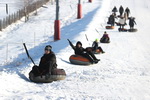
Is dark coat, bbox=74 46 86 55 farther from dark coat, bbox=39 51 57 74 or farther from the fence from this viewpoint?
the fence

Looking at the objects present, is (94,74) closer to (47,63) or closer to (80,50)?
(80,50)

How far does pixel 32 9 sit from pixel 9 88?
1536 inches

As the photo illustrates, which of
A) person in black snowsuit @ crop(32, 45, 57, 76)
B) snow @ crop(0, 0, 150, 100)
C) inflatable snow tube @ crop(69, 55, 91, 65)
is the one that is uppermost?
person in black snowsuit @ crop(32, 45, 57, 76)

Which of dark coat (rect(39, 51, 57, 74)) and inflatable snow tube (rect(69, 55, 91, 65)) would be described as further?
inflatable snow tube (rect(69, 55, 91, 65))

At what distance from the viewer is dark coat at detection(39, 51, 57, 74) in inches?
419

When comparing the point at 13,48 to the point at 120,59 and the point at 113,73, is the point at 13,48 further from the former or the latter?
the point at 113,73

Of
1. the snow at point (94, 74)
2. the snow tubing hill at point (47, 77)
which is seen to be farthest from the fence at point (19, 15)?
the snow tubing hill at point (47, 77)

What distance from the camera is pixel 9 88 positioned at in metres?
9.62

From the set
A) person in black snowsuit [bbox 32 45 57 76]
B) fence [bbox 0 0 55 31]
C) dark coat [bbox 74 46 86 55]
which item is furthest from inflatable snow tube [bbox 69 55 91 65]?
fence [bbox 0 0 55 31]

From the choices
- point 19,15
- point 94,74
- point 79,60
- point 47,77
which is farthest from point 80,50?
point 19,15

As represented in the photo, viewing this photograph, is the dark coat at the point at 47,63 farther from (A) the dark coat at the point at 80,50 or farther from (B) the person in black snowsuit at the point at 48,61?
(A) the dark coat at the point at 80,50

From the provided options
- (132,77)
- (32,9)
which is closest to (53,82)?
(132,77)

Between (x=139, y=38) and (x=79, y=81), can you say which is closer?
(x=79, y=81)

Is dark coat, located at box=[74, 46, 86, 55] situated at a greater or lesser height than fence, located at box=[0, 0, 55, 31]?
lesser
